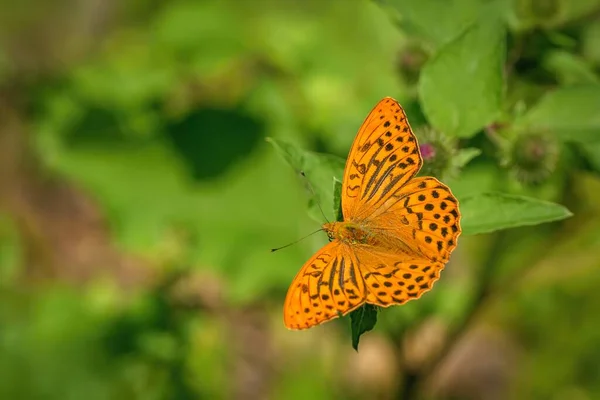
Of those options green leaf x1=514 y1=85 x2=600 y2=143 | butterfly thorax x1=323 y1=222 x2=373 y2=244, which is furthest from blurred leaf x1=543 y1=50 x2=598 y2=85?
butterfly thorax x1=323 y1=222 x2=373 y2=244

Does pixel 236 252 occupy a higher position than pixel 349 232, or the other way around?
pixel 349 232

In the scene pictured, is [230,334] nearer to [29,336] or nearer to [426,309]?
[29,336]

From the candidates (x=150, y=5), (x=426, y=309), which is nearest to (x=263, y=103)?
(x=426, y=309)

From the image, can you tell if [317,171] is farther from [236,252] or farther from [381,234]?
[236,252]

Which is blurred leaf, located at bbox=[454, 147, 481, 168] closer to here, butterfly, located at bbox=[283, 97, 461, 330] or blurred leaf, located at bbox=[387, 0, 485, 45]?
butterfly, located at bbox=[283, 97, 461, 330]

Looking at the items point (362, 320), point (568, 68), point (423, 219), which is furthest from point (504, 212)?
point (568, 68)
